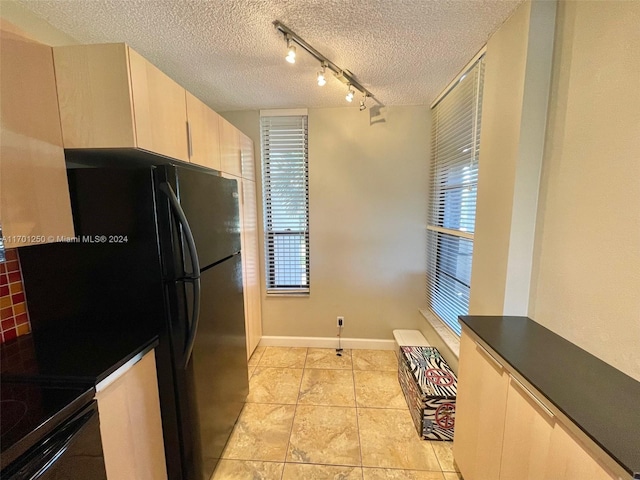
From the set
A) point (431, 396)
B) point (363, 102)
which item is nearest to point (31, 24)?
point (363, 102)

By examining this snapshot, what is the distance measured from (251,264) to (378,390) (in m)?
1.57

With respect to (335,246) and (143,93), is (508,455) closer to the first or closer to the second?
(335,246)

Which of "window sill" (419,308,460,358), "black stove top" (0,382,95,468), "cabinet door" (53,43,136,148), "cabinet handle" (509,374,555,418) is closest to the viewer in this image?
"black stove top" (0,382,95,468)

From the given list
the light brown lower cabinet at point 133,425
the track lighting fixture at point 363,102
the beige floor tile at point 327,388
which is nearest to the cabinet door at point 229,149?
the track lighting fixture at point 363,102

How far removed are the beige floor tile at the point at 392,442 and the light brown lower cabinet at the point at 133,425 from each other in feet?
3.82

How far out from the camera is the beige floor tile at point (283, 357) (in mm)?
2588

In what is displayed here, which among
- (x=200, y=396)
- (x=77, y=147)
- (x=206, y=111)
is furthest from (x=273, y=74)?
(x=200, y=396)

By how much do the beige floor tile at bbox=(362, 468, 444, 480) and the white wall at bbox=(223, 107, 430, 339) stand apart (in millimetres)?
1351

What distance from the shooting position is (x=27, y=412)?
77cm

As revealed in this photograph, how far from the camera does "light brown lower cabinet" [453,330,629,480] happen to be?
772mm

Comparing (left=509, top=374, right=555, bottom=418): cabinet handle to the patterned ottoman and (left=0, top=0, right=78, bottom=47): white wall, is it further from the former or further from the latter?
(left=0, top=0, right=78, bottom=47): white wall

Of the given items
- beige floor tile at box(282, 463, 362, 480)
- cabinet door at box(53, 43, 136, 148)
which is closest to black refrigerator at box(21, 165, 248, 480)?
cabinet door at box(53, 43, 136, 148)

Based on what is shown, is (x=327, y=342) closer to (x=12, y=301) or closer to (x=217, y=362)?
(x=217, y=362)

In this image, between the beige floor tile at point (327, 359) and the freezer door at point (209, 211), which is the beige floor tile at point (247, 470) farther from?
the freezer door at point (209, 211)
